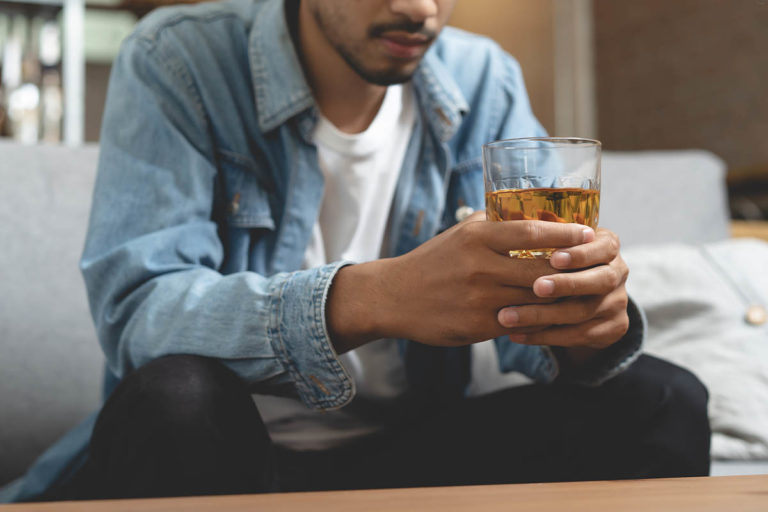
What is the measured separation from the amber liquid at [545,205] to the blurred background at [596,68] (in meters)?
2.13

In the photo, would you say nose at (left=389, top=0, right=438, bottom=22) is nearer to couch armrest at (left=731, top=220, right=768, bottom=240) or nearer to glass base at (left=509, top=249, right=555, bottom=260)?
glass base at (left=509, top=249, right=555, bottom=260)

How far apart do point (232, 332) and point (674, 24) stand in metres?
3.06

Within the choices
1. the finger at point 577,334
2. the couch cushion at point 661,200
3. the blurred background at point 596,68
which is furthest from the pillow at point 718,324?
the blurred background at point 596,68

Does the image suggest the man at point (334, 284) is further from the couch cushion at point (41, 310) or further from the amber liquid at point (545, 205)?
the couch cushion at point (41, 310)

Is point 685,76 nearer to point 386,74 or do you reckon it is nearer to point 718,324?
point 718,324

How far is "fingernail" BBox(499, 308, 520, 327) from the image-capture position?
0.71 m

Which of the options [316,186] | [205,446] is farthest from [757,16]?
[205,446]

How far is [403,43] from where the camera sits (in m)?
1.00

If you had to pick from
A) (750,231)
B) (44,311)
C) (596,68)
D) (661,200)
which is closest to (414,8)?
(44,311)

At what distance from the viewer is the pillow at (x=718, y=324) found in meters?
1.16

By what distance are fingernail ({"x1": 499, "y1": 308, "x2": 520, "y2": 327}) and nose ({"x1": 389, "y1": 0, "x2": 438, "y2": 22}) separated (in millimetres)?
449

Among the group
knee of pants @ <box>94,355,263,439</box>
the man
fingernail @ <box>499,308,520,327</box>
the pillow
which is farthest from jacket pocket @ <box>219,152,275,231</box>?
the pillow

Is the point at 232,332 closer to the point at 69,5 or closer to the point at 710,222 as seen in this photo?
the point at 710,222

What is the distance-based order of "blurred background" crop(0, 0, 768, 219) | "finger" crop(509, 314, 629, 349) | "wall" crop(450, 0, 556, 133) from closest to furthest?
1. "finger" crop(509, 314, 629, 349)
2. "blurred background" crop(0, 0, 768, 219)
3. "wall" crop(450, 0, 556, 133)
